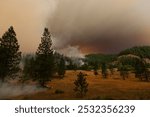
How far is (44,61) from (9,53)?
901 centimetres

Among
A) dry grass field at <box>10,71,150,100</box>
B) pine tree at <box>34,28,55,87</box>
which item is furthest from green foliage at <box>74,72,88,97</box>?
pine tree at <box>34,28,55,87</box>

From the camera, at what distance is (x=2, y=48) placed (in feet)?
187

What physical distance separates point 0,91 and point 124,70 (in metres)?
52.1

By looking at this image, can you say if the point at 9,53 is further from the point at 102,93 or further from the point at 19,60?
the point at 102,93

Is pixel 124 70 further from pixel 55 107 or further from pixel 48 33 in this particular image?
pixel 55 107

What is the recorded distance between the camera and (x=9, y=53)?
58.1 metres

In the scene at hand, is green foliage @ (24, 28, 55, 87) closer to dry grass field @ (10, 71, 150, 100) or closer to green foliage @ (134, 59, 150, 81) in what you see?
dry grass field @ (10, 71, 150, 100)

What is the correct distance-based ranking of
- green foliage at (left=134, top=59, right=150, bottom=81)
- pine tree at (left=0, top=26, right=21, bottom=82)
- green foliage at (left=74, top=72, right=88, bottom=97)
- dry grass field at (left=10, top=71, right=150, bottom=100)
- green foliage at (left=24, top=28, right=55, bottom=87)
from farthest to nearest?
green foliage at (left=134, top=59, right=150, bottom=81), green foliage at (left=24, top=28, right=55, bottom=87), pine tree at (left=0, top=26, right=21, bottom=82), green foliage at (left=74, top=72, right=88, bottom=97), dry grass field at (left=10, top=71, right=150, bottom=100)

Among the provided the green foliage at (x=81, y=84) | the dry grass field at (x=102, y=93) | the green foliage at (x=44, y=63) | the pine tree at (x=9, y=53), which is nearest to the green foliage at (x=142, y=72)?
the dry grass field at (x=102, y=93)

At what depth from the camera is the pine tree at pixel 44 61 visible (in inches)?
2446

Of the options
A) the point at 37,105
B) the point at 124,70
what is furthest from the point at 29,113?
the point at 124,70

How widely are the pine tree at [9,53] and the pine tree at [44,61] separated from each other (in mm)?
5907

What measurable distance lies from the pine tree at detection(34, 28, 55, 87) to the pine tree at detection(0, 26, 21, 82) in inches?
233

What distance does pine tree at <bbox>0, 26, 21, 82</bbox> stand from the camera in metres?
56.7
